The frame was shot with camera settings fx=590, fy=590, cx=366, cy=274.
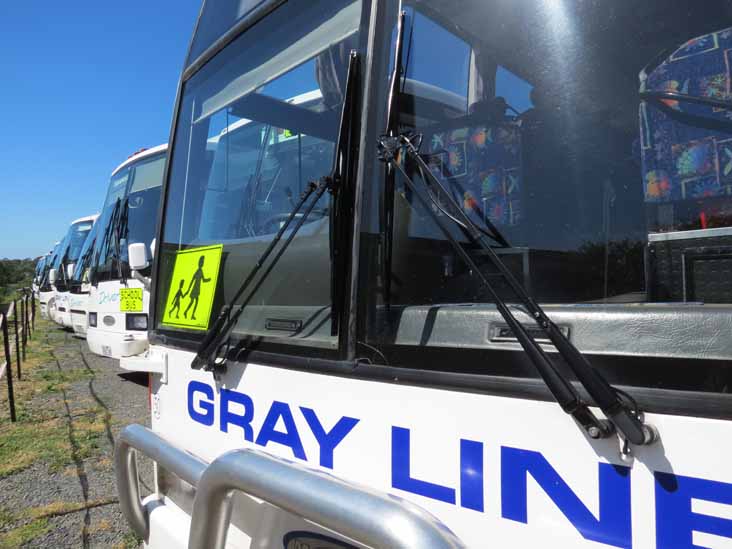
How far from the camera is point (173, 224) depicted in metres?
2.20

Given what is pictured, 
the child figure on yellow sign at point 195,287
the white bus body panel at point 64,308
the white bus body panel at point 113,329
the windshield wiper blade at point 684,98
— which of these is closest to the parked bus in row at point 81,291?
the white bus body panel at point 64,308

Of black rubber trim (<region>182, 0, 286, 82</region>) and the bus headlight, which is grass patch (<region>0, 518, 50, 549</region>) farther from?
the bus headlight

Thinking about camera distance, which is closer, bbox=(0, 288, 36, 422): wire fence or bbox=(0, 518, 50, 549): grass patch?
bbox=(0, 518, 50, 549): grass patch

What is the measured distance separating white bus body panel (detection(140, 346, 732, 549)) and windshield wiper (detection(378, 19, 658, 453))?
0.12 ft

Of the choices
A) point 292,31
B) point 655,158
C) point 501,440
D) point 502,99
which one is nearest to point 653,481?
point 501,440

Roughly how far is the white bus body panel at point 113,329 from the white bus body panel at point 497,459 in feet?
18.4

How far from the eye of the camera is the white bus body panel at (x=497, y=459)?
35.9 inches

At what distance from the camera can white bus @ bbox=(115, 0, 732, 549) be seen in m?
0.98

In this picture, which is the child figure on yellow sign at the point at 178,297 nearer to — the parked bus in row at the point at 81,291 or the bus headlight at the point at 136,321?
the bus headlight at the point at 136,321

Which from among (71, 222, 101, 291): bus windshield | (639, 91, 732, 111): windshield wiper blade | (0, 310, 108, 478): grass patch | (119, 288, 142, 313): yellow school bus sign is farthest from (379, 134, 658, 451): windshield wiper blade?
(71, 222, 101, 291): bus windshield

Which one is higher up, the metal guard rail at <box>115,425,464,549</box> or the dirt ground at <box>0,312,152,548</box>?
the metal guard rail at <box>115,425,464,549</box>

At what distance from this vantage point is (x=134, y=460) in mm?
1954

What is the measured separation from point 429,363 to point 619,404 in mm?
409

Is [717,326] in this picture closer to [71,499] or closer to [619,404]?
[619,404]
